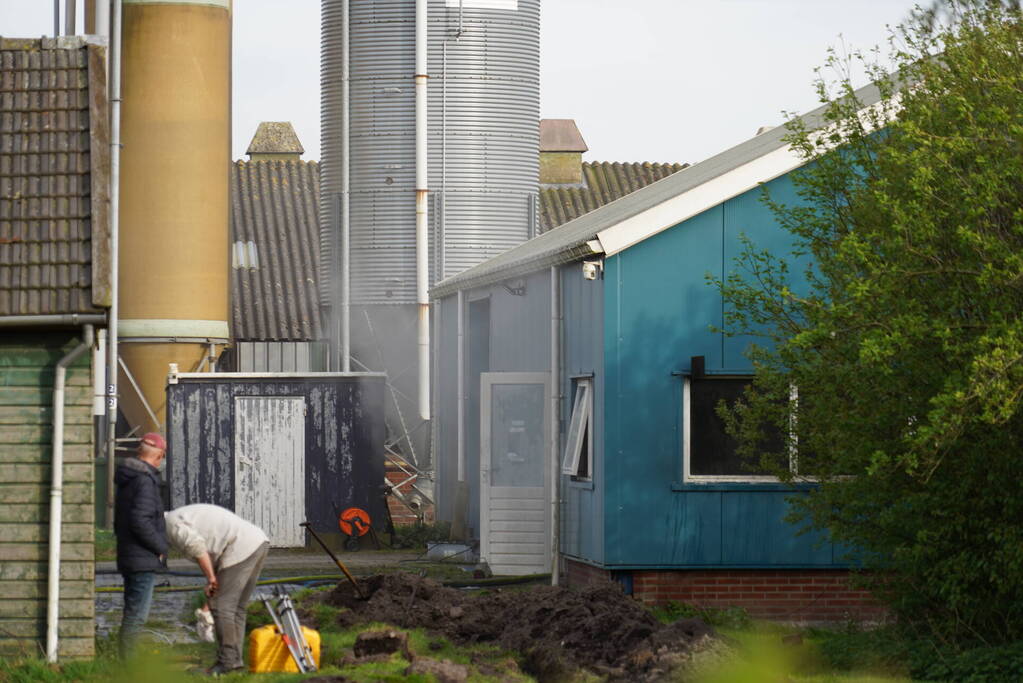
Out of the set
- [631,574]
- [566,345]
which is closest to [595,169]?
[566,345]

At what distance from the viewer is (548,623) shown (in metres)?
11.9

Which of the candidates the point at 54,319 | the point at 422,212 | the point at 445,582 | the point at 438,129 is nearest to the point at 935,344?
the point at 54,319

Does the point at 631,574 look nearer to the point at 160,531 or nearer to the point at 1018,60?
the point at 160,531

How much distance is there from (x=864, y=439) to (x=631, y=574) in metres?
4.15

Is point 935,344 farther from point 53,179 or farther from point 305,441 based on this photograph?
point 305,441

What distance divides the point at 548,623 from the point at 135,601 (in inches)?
134

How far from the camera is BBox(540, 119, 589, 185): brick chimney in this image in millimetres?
36906

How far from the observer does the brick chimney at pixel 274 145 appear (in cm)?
4109

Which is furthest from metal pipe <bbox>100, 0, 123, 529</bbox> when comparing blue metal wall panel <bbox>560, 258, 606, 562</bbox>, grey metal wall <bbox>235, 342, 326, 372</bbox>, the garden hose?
blue metal wall panel <bbox>560, 258, 606, 562</bbox>

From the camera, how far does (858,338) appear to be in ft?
33.5

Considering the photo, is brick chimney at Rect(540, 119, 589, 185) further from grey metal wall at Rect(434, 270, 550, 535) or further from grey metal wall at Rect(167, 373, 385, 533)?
grey metal wall at Rect(167, 373, 385, 533)

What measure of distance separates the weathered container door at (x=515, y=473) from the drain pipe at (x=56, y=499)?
6996 mm

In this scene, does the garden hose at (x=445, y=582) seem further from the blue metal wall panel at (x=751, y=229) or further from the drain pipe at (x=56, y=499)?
the drain pipe at (x=56, y=499)

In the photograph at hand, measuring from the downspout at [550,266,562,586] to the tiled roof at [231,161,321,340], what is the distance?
13.6 m
